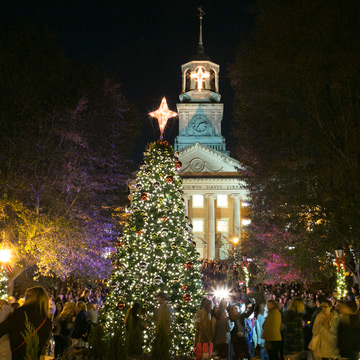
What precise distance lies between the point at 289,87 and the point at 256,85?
8.62 feet

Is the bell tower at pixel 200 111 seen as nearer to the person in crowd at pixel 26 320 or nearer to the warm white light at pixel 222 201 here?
the warm white light at pixel 222 201

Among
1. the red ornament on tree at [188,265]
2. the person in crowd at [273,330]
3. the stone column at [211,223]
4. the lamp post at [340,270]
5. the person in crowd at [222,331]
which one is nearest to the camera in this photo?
the person in crowd at [273,330]

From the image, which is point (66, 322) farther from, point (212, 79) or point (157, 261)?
point (212, 79)

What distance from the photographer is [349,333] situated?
7375 millimetres

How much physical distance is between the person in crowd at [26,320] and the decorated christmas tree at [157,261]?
532 cm

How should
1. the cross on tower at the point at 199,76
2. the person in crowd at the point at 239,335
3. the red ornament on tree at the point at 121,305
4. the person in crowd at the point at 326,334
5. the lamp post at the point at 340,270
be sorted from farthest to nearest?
1. the cross on tower at the point at 199,76
2. the lamp post at the point at 340,270
3. the red ornament on tree at the point at 121,305
4. the person in crowd at the point at 239,335
5. the person in crowd at the point at 326,334

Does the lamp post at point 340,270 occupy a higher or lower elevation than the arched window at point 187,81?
lower

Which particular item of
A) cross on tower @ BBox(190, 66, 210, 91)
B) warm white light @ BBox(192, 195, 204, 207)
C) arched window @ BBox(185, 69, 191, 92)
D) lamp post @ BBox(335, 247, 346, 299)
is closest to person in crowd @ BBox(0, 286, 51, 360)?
lamp post @ BBox(335, 247, 346, 299)

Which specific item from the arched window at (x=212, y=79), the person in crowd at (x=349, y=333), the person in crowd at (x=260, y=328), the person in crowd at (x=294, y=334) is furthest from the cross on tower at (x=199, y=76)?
the person in crowd at (x=349, y=333)

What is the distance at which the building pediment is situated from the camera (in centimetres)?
5731

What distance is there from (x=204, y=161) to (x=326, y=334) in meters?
49.8

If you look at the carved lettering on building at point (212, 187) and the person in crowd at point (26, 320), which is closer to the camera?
the person in crowd at point (26, 320)

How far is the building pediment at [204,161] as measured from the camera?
188ft

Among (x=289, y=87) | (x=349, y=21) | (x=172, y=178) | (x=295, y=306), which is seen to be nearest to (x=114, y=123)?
(x=289, y=87)
